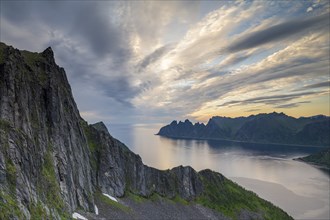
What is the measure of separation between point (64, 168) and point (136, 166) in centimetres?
5312

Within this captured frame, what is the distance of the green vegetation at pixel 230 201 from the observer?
383 feet

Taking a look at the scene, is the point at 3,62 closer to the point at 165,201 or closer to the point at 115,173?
the point at 115,173

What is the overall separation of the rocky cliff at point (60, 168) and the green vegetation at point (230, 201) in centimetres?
48

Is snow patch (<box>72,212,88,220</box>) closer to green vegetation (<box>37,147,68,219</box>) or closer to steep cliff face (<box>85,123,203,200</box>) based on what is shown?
green vegetation (<box>37,147,68,219</box>)

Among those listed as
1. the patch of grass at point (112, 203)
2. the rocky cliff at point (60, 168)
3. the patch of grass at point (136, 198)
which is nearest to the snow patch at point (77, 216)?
the rocky cliff at point (60, 168)

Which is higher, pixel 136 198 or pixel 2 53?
pixel 2 53

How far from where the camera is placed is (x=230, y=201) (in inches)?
4798

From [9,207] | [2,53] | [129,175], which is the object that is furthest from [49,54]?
[129,175]

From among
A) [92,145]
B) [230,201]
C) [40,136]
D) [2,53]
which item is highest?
[2,53]

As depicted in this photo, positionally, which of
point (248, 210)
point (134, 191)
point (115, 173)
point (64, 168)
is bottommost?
point (248, 210)

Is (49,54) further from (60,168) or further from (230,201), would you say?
(230,201)

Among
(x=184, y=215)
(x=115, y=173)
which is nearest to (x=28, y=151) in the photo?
(x=115, y=173)

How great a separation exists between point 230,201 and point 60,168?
8857cm

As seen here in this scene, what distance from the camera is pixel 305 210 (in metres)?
148
